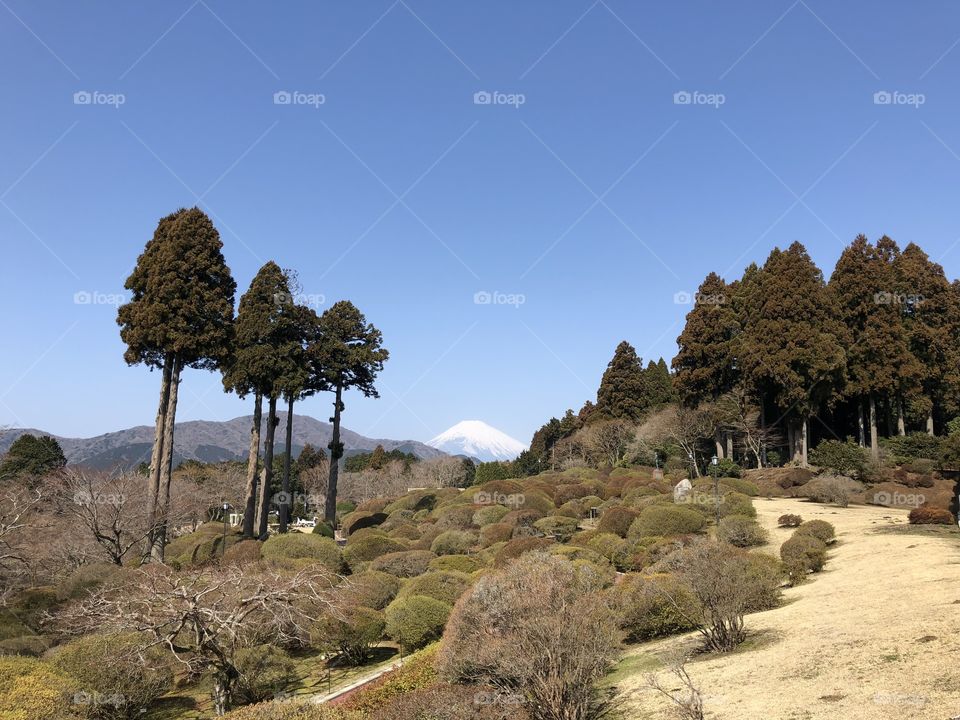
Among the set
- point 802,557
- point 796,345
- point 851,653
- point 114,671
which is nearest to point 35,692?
point 114,671

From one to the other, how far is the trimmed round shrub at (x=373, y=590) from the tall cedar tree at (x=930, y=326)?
37.0 meters

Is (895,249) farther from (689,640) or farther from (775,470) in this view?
(689,640)

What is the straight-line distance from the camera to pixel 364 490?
231 ft

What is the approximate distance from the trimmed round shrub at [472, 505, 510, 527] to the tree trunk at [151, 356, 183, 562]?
46.8ft

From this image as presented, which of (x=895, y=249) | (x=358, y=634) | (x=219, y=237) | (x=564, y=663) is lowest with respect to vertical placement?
(x=358, y=634)

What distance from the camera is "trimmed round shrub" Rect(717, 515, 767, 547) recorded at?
2425 cm

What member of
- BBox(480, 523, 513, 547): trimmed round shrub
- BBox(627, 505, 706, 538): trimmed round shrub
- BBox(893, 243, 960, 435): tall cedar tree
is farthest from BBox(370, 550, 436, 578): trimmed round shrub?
BBox(893, 243, 960, 435): tall cedar tree

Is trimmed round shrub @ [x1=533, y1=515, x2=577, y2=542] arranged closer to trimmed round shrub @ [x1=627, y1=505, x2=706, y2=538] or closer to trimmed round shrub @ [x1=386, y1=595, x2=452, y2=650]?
trimmed round shrub @ [x1=627, y1=505, x2=706, y2=538]

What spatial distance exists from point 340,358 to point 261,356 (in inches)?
173

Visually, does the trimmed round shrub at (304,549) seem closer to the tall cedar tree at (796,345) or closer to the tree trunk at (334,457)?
the tree trunk at (334,457)

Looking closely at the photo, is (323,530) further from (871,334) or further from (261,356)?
(871,334)

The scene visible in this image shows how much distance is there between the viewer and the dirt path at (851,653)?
31.4ft

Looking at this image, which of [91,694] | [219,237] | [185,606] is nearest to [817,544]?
[185,606]

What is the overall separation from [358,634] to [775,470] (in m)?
30.1
